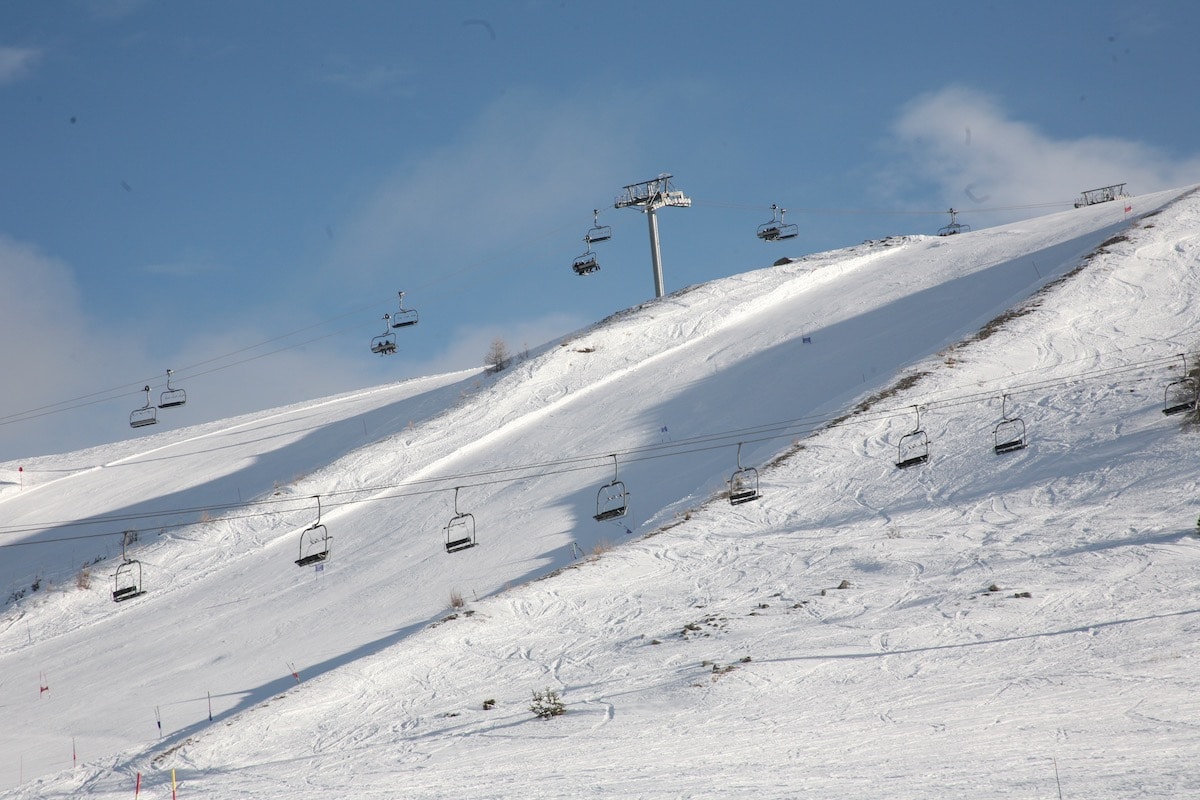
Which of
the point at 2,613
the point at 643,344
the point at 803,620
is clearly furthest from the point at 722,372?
the point at 2,613

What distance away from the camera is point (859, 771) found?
1511 cm

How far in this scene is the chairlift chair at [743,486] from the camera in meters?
30.6

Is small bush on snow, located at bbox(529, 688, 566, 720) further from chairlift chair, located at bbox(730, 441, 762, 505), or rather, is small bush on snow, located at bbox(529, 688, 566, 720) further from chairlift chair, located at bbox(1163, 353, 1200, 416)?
chairlift chair, located at bbox(1163, 353, 1200, 416)

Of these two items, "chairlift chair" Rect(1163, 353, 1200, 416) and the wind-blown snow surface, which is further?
"chairlift chair" Rect(1163, 353, 1200, 416)

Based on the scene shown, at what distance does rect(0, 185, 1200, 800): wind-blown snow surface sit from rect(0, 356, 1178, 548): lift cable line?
0.47 ft

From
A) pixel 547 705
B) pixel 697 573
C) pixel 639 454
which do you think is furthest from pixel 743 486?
pixel 547 705

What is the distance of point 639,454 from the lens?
135ft

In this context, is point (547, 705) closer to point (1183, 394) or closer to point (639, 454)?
point (1183, 394)

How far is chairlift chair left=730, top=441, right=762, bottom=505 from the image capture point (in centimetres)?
3062

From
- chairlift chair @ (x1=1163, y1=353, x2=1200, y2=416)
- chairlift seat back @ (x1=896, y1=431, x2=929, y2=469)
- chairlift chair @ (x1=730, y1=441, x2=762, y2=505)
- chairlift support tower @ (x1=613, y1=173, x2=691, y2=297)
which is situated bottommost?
chairlift chair @ (x1=730, y1=441, x2=762, y2=505)

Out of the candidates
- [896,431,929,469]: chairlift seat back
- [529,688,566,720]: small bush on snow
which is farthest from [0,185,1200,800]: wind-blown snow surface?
[896,431,929,469]: chairlift seat back

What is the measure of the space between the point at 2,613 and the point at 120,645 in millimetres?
7637

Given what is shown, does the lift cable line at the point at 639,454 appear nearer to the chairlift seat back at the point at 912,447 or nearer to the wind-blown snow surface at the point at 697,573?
the wind-blown snow surface at the point at 697,573

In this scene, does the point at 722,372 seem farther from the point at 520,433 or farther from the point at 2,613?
the point at 2,613
